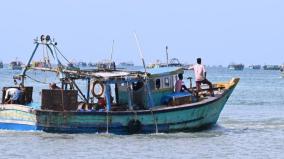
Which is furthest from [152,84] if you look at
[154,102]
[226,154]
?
[226,154]

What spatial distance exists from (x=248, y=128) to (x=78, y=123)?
24.9ft

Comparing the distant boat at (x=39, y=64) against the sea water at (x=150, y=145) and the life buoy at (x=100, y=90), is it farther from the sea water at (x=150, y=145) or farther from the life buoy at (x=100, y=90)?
the sea water at (x=150, y=145)

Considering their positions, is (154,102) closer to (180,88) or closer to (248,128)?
(180,88)

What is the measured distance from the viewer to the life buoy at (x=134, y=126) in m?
27.2

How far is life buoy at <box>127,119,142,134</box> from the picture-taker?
2716cm

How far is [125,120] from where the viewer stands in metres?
27.1

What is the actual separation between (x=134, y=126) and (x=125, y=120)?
36 cm

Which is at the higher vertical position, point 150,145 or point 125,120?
point 125,120

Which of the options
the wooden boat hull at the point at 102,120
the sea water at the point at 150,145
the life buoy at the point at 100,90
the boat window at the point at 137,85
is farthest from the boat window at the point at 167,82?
the life buoy at the point at 100,90

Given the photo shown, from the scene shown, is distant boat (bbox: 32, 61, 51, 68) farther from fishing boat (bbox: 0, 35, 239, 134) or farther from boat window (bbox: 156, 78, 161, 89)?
boat window (bbox: 156, 78, 161, 89)

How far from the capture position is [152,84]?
28547 mm

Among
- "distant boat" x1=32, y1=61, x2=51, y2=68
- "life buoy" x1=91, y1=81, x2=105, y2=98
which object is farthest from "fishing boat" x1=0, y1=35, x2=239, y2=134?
"distant boat" x1=32, y1=61, x2=51, y2=68

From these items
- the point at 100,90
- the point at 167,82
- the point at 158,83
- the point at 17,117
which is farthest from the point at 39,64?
the point at 167,82

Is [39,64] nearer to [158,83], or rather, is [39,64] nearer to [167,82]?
[158,83]
